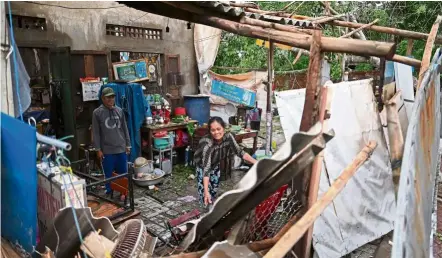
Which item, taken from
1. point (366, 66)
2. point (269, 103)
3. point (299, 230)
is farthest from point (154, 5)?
point (366, 66)

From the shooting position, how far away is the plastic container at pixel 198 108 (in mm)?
9969

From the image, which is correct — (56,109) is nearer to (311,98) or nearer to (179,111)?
(179,111)

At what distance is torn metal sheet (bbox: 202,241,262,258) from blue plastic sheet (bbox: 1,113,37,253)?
1.29 m

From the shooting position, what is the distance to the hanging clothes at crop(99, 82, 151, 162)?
8.21 m

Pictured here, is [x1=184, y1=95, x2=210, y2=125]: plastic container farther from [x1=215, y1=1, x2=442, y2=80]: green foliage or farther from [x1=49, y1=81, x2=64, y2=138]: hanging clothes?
[x1=215, y1=1, x2=442, y2=80]: green foliage

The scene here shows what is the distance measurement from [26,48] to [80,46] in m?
1.26

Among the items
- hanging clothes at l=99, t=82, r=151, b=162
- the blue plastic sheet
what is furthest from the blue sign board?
the blue plastic sheet

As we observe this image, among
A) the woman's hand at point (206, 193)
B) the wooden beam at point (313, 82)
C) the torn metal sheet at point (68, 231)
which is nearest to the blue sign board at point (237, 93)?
the woman's hand at point (206, 193)

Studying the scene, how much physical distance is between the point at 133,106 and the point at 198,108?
7.47 ft

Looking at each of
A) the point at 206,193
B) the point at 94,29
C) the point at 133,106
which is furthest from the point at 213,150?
the point at 94,29

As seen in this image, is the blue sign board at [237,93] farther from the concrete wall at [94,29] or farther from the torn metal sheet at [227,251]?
the torn metal sheet at [227,251]

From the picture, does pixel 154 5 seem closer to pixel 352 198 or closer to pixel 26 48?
pixel 352 198

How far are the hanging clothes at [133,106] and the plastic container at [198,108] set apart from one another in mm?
1769

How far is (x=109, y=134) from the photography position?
664 centimetres
